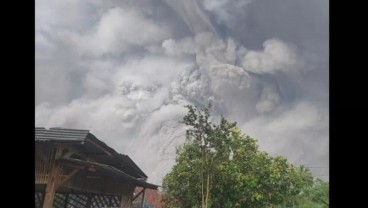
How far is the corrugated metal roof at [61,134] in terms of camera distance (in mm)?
9961

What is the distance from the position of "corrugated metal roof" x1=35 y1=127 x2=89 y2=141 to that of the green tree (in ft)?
35.7

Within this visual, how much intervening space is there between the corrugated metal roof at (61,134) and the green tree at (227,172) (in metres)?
10.9

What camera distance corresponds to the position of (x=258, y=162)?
2097 centimetres

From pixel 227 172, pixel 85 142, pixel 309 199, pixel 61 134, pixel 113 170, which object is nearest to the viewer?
pixel 61 134

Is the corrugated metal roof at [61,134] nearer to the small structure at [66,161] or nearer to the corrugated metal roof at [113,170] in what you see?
the small structure at [66,161]

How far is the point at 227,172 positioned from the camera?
19.9 meters

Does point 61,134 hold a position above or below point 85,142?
above

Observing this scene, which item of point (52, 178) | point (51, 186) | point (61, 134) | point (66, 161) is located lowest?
point (51, 186)

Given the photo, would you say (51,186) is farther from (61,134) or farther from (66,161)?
(61,134)

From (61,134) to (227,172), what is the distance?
11619 millimetres

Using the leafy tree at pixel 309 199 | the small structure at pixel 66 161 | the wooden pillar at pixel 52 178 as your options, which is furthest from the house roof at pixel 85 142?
the leafy tree at pixel 309 199

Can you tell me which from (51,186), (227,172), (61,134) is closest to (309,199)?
Answer: (227,172)
